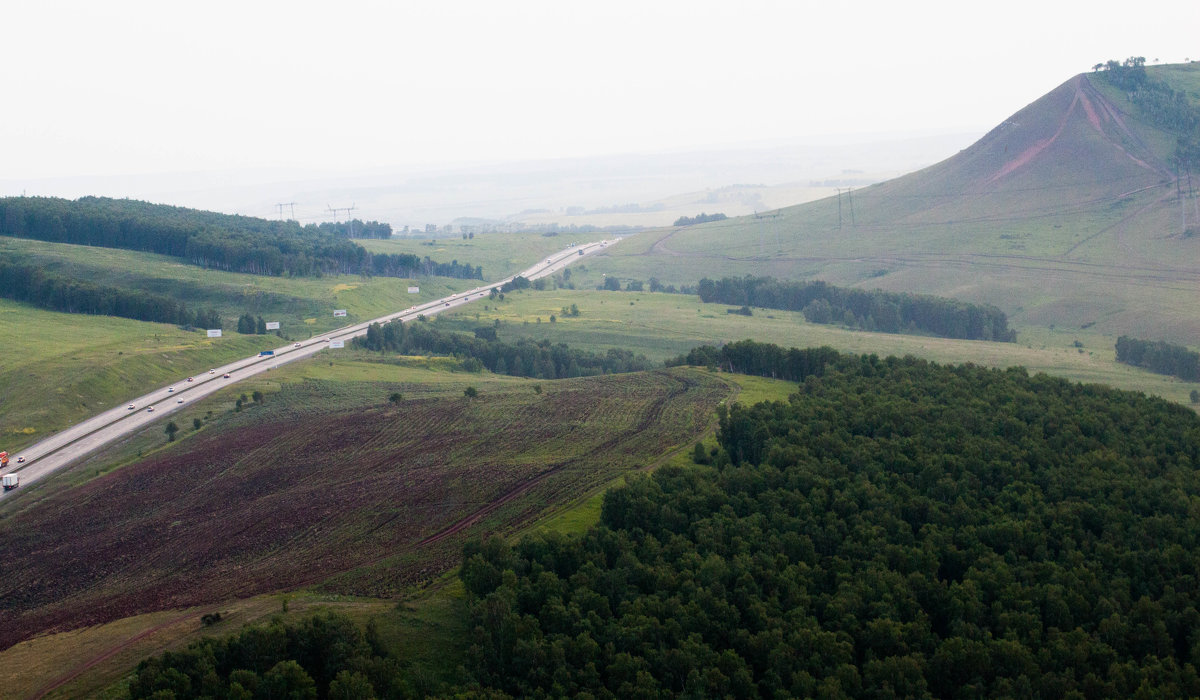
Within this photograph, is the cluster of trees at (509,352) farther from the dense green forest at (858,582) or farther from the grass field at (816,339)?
the dense green forest at (858,582)

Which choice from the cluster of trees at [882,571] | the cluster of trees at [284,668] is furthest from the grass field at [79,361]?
the cluster of trees at [882,571]

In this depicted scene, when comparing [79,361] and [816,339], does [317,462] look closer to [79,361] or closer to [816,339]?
[79,361]

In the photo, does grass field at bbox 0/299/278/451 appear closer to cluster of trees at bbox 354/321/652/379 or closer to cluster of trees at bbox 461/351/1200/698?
cluster of trees at bbox 354/321/652/379

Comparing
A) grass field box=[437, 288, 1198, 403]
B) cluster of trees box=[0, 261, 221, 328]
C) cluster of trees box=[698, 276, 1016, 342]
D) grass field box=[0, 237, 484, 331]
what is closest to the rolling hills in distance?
grass field box=[437, 288, 1198, 403]

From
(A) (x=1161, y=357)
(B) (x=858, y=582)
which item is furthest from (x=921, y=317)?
(B) (x=858, y=582)

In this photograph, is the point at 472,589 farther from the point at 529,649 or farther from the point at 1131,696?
the point at 1131,696
